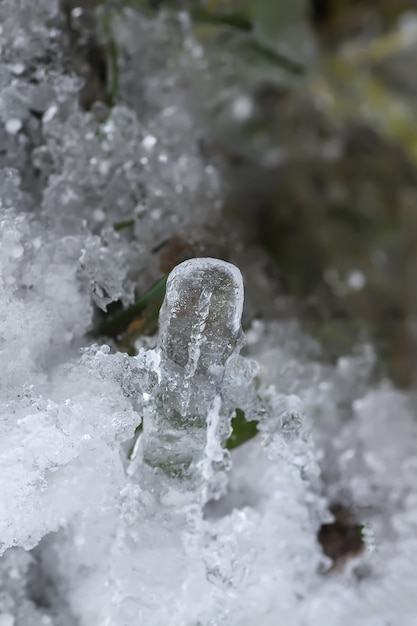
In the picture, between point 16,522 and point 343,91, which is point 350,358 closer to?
point 16,522

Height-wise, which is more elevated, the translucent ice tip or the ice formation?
the translucent ice tip

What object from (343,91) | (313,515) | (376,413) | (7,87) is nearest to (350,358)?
(376,413)

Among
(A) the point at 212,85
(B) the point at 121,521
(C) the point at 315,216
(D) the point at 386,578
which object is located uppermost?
(A) the point at 212,85

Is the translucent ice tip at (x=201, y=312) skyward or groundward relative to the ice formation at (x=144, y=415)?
skyward
